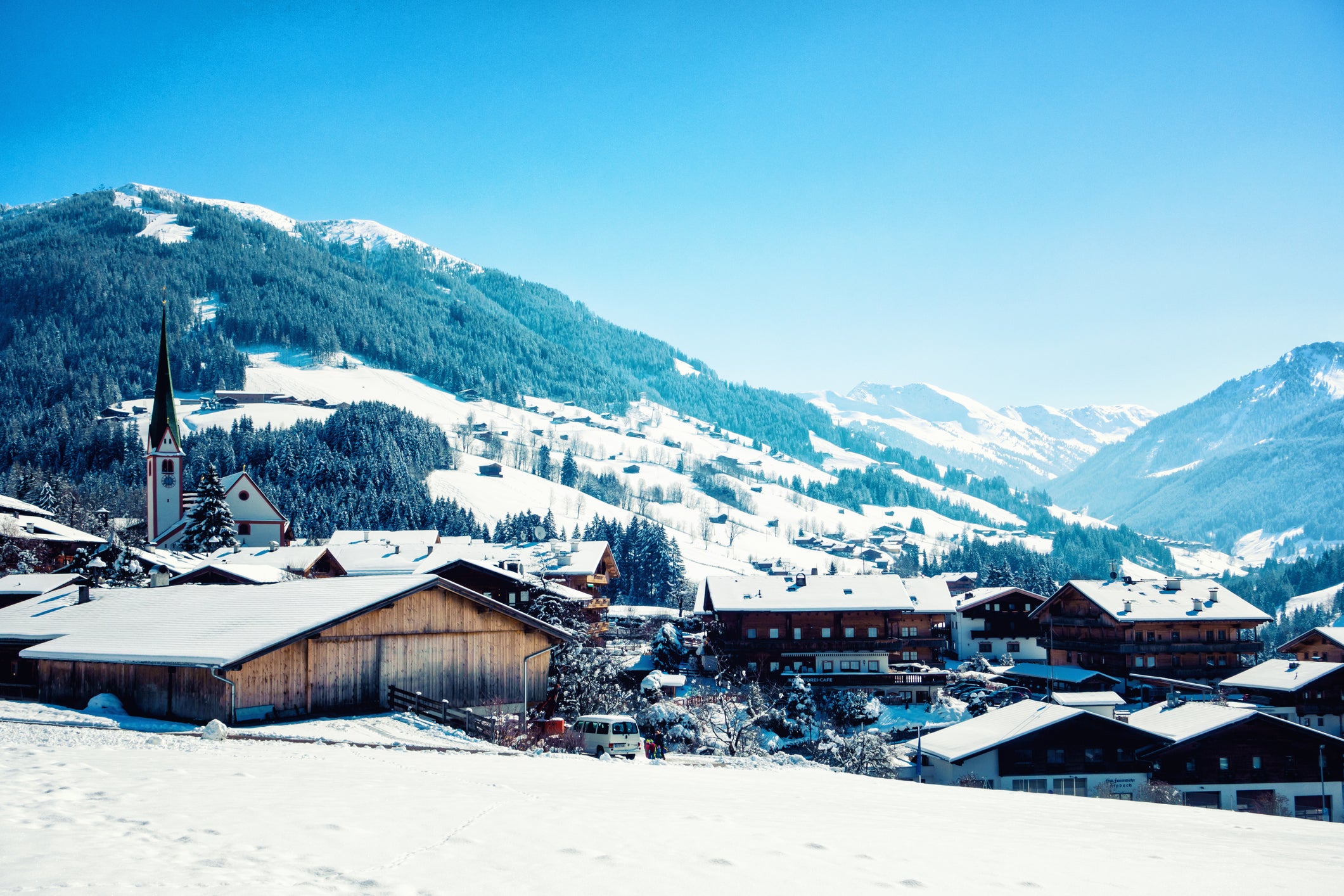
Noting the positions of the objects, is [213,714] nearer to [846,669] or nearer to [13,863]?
[13,863]

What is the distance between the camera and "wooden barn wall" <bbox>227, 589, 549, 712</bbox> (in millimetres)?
25578

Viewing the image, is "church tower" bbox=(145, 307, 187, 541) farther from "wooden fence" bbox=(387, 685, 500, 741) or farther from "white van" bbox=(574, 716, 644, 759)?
"white van" bbox=(574, 716, 644, 759)

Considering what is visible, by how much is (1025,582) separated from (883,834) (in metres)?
137

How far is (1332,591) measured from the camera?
186875 millimetres

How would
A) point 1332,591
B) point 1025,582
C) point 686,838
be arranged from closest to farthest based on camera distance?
1. point 686,838
2. point 1025,582
3. point 1332,591

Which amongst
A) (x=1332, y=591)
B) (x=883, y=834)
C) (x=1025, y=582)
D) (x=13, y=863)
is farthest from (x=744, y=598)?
(x=1332, y=591)

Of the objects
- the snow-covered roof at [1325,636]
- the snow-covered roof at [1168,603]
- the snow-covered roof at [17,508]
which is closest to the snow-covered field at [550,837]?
the snow-covered roof at [1168,603]

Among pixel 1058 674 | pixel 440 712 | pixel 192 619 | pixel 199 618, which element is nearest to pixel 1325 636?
pixel 1058 674

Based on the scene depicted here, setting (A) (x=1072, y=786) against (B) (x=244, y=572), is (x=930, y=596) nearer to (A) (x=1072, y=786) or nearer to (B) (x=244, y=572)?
(A) (x=1072, y=786)

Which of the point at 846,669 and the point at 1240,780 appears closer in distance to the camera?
the point at 1240,780

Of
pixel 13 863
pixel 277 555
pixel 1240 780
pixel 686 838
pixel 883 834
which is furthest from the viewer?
pixel 277 555

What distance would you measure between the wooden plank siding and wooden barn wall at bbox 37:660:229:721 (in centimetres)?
3

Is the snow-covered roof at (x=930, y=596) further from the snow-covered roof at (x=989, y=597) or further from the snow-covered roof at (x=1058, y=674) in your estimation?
the snow-covered roof at (x=1058, y=674)

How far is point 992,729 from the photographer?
41438 mm
